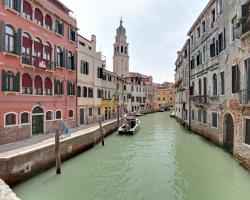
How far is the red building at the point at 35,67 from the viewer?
12547 millimetres

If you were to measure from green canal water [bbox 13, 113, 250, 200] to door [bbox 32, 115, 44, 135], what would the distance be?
4104 mm

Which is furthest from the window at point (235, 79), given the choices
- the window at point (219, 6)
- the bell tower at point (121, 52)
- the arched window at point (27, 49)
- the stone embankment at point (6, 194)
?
the bell tower at point (121, 52)

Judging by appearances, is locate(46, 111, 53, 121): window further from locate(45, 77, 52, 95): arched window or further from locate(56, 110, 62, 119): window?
locate(45, 77, 52, 95): arched window

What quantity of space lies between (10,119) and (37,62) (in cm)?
445

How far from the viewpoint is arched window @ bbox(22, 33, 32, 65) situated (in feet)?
45.0

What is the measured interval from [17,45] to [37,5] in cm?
407

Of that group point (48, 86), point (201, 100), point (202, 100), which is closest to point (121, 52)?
point (201, 100)

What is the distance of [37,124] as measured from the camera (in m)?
15.2

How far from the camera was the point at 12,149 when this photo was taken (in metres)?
10.7

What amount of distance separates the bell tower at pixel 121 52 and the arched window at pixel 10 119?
4247 cm

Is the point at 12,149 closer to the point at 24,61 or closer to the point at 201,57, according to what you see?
the point at 24,61

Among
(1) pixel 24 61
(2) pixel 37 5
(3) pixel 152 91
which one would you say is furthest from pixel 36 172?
(3) pixel 152 91

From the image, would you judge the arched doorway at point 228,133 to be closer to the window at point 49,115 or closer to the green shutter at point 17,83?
the window at point 49,115

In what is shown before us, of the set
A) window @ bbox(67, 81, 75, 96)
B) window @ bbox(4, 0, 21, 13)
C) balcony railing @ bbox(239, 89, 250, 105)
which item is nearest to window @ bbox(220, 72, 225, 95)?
balcony railing @ bbox(239, 89, 250, 105)
